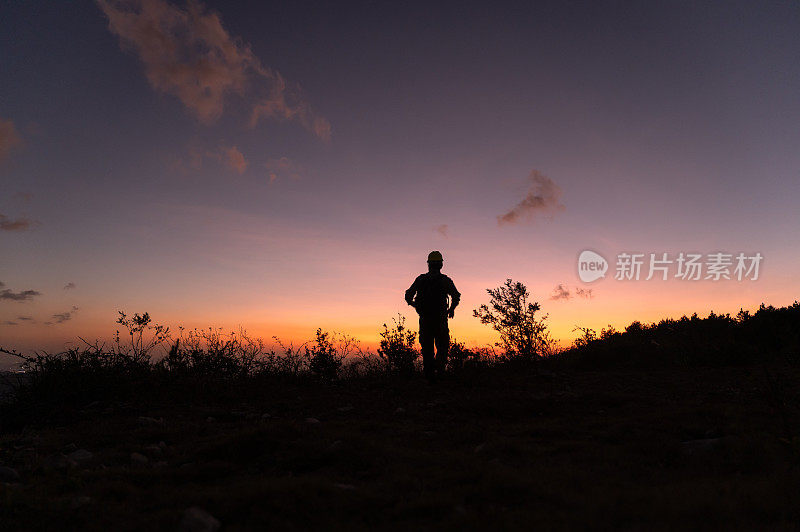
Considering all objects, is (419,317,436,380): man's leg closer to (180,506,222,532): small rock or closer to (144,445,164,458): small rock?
(144,445,164,458): small rock

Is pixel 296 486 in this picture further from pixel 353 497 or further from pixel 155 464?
pixel 155 464

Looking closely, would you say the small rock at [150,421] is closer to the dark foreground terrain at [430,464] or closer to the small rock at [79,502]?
the dark foreground terrain at [430,464]

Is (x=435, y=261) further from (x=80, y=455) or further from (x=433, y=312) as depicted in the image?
(x=80, y=455)

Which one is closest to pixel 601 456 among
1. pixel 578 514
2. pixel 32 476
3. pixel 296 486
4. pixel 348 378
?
pixel 578 514

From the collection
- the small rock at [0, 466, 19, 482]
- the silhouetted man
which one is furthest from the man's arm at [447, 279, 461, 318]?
the small rock at [0, 466, 19, 482]

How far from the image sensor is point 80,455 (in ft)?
14.6

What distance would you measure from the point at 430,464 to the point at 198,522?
5.66ft

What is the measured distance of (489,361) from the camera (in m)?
10.4

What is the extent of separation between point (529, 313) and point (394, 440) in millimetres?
8372

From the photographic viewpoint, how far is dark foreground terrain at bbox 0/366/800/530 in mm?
2529

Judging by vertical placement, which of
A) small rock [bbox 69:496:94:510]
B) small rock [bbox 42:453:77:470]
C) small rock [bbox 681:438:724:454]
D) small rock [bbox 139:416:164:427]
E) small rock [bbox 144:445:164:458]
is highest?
small rock [bbox 139:416:164:427]

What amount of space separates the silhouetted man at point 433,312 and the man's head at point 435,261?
176 millimetres

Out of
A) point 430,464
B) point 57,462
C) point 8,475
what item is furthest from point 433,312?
point 8,475

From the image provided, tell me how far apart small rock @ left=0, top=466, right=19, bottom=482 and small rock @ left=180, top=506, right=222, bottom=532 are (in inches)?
89.1
